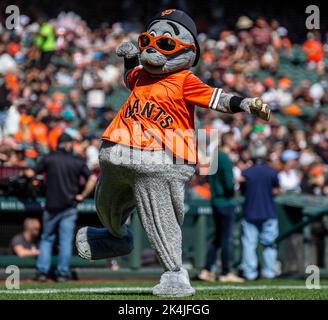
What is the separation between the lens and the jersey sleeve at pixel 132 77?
7090 millimetres

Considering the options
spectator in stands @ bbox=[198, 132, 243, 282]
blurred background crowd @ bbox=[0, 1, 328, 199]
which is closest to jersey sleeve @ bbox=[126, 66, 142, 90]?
spectator in stands @ bbox=[198, 132, 243, 282]

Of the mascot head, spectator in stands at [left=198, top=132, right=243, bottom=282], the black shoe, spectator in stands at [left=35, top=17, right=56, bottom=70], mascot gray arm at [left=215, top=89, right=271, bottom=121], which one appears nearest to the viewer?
mascot gray arm at [left=215, top=89, right=271, bottom=121]

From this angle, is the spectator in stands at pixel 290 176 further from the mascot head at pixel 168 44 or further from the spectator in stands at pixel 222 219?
the mascot head at pixel 168 44

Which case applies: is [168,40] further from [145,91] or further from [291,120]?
[291,120]

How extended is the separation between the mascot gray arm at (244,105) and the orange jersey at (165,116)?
5cm

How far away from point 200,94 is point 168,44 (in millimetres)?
472

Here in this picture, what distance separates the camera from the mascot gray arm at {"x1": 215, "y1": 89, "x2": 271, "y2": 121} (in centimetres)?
639

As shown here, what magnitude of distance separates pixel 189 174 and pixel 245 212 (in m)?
5.17

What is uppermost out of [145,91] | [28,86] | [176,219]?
[28,86]

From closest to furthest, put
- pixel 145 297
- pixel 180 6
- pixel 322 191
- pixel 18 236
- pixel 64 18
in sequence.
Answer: pixel 145 297 → pixel 18 236 → pixel 322 191 → pixel 64 18 → pixel 180 6

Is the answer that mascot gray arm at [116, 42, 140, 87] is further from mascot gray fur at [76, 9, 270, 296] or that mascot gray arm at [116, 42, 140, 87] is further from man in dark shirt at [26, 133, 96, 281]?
man in dark shirt at [26, 133, 96, 281]

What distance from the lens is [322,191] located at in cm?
1505

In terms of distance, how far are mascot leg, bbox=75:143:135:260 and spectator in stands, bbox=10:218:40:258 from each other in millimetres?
4327
